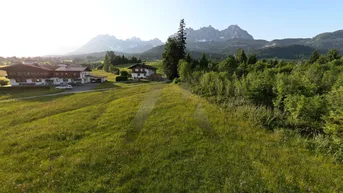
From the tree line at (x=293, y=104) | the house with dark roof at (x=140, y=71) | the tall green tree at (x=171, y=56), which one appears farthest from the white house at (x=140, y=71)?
the tree line at (x=293, y=104)

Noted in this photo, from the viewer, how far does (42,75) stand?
52.9 m

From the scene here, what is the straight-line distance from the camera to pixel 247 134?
13.1 m

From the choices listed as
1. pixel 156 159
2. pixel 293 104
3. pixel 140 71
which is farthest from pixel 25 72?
pixel 293 104

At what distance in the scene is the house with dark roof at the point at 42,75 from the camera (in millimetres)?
48594

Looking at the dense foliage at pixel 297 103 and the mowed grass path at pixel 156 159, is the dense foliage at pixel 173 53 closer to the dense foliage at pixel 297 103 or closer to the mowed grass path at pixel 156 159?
the dense foliage at pixel 297 103

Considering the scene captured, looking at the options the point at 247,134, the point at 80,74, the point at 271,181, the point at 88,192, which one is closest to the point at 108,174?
the point at 88,192

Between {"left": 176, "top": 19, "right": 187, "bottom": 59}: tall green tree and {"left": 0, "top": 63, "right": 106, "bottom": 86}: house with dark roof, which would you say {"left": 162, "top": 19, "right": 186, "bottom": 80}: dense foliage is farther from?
{"left": 0, "top": 63, "right": 106, "bottom": 86}: house with dark roof

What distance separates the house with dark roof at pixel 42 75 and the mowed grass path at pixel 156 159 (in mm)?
46690

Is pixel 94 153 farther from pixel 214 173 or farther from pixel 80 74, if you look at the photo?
pixel 80 74

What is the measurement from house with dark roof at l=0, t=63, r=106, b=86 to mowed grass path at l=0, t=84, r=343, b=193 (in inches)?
1838

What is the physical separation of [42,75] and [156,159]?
6249cm

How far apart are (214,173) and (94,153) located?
7.74 meters

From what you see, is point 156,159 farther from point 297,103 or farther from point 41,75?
point 41,75

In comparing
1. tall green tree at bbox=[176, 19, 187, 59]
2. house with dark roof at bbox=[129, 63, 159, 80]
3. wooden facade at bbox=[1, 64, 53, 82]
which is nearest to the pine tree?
tall green tree at bbox=[176, 19, 187, 59]
